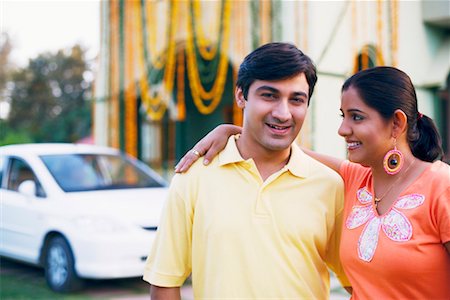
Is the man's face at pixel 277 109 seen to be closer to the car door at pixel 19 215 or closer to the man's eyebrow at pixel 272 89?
the man's eyebrow at pixel 272 89

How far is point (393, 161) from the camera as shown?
7.33ft

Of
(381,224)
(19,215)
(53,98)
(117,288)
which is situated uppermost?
(381,224)

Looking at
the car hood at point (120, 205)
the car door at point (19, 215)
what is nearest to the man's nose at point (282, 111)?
the car hood at point (120, 205)

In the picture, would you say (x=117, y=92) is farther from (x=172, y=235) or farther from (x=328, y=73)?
(x=172, y=235)

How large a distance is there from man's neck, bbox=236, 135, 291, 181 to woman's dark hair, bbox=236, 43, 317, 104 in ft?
0.78

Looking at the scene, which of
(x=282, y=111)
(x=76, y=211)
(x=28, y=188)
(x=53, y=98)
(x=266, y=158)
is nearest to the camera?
(x=282, y=111)

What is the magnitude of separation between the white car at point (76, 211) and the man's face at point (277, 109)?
163 inches

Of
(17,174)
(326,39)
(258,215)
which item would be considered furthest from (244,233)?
(326,39)

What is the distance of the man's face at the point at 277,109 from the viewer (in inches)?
88.2

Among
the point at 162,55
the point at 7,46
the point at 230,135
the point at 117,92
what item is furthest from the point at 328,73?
the point at 7,46

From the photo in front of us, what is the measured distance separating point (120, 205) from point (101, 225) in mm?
396

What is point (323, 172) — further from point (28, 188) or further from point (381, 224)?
point (28, 188)

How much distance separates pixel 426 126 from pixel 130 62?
1042 centimetres

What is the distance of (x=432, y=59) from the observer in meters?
12.8
